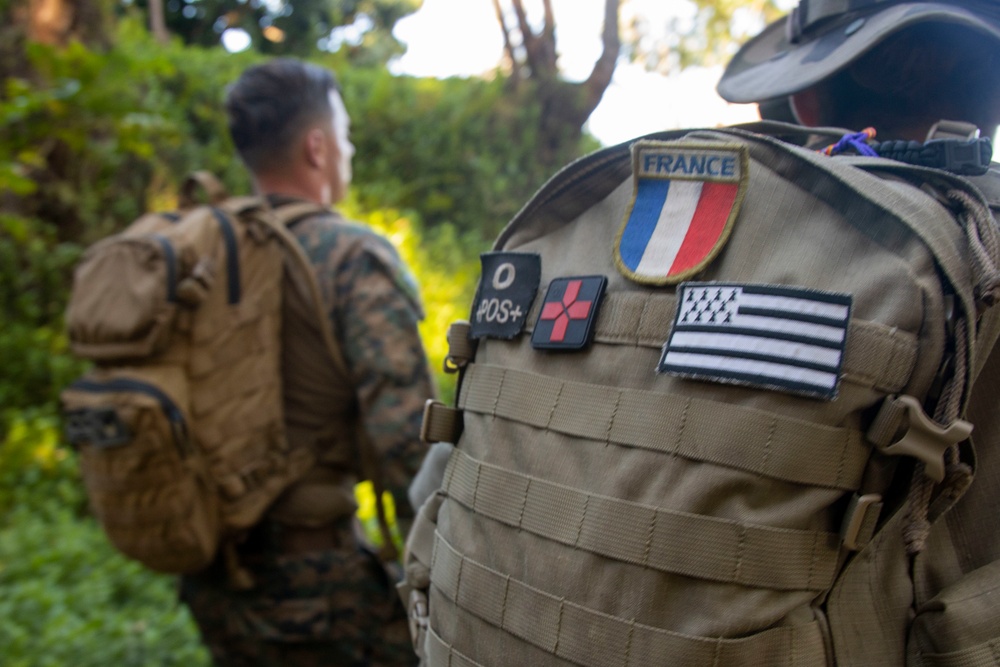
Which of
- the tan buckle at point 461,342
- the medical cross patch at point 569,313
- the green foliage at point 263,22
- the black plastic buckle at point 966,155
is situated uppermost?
the green foliage at point 263,22

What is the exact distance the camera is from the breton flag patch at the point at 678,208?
1.12 m

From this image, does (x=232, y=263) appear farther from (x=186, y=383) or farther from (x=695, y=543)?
(x=695, y=543)

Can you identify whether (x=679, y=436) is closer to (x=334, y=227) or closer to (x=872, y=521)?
(x=872, y=521)

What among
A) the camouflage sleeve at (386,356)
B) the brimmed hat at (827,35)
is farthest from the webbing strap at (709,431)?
the camouflage sleeve at (386,356)

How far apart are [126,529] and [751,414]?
1742 mm

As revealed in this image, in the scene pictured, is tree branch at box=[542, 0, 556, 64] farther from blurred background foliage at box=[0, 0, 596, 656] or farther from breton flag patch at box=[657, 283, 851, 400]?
breton flag patch at box=[657, 283, 851, 400]

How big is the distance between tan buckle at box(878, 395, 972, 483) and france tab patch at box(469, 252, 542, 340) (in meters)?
0.54

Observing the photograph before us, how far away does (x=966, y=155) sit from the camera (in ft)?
3.76

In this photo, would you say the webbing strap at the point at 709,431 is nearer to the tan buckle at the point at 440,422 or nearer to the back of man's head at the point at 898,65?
the tan buckle at the point at 440,422

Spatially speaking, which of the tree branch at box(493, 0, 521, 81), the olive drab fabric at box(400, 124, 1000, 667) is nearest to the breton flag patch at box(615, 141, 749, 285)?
the olive drab fabric at box(400, 124, 1000, 667)

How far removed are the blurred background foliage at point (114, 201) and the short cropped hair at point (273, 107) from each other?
0.41 meters

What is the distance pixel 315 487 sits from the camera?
94.2 inches

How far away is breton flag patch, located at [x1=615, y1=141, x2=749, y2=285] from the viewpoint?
1.12m

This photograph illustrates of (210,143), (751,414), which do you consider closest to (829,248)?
(751,414)
